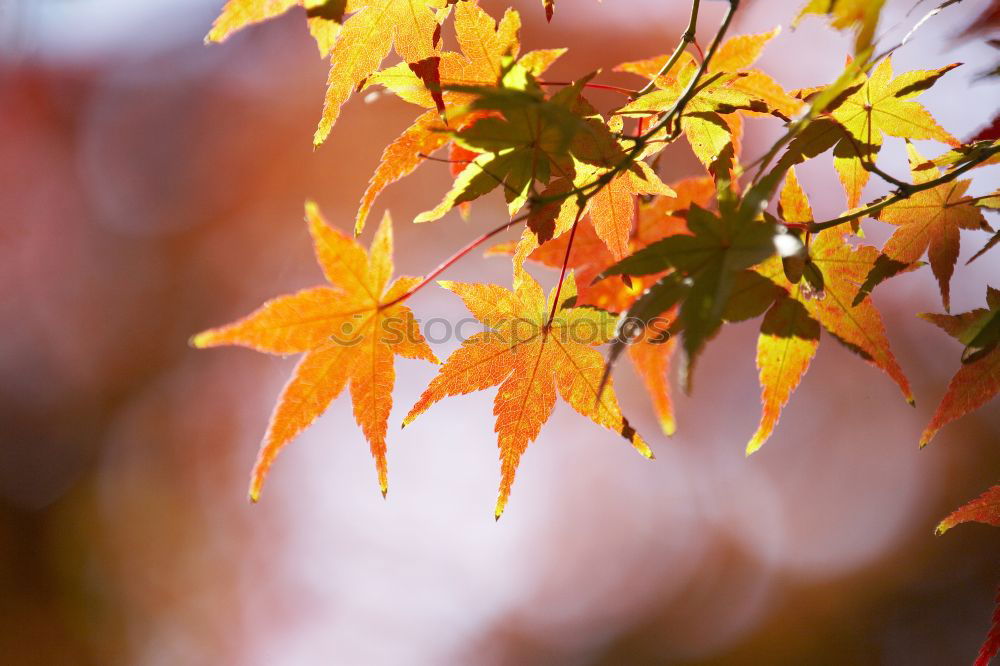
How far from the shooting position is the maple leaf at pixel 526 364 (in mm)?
757

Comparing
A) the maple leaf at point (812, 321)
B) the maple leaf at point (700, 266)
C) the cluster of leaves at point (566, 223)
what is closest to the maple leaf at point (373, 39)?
the cluster of leaves at point (566, 223)

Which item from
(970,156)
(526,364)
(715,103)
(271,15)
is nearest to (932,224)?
(970,156)

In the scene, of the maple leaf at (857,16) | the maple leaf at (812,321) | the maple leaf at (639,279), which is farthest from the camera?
the maple leaf at (639,279)

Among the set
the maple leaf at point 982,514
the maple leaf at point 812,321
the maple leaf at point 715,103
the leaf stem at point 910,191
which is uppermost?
the maple leaf at point 715,103

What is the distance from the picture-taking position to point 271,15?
672 mm

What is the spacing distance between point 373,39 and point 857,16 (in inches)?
18.8

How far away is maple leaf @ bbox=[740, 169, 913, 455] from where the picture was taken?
2.39 feet

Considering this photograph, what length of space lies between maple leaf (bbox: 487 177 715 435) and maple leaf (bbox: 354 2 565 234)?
0.92 feet

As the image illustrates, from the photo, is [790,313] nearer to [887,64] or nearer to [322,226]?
[887,64]

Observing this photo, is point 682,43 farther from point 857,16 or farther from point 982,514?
point 982,514

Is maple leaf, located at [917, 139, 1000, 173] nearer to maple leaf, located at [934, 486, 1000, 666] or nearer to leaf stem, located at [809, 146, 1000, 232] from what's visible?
leaf stem, located at [809, 146, 1000, 232]

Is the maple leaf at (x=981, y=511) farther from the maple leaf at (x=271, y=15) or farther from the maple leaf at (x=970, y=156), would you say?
the maple leaf at (x=271, y=15)

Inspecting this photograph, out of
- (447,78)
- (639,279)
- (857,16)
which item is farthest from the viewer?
(639,279)

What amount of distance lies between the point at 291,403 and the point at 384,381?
10 cm
